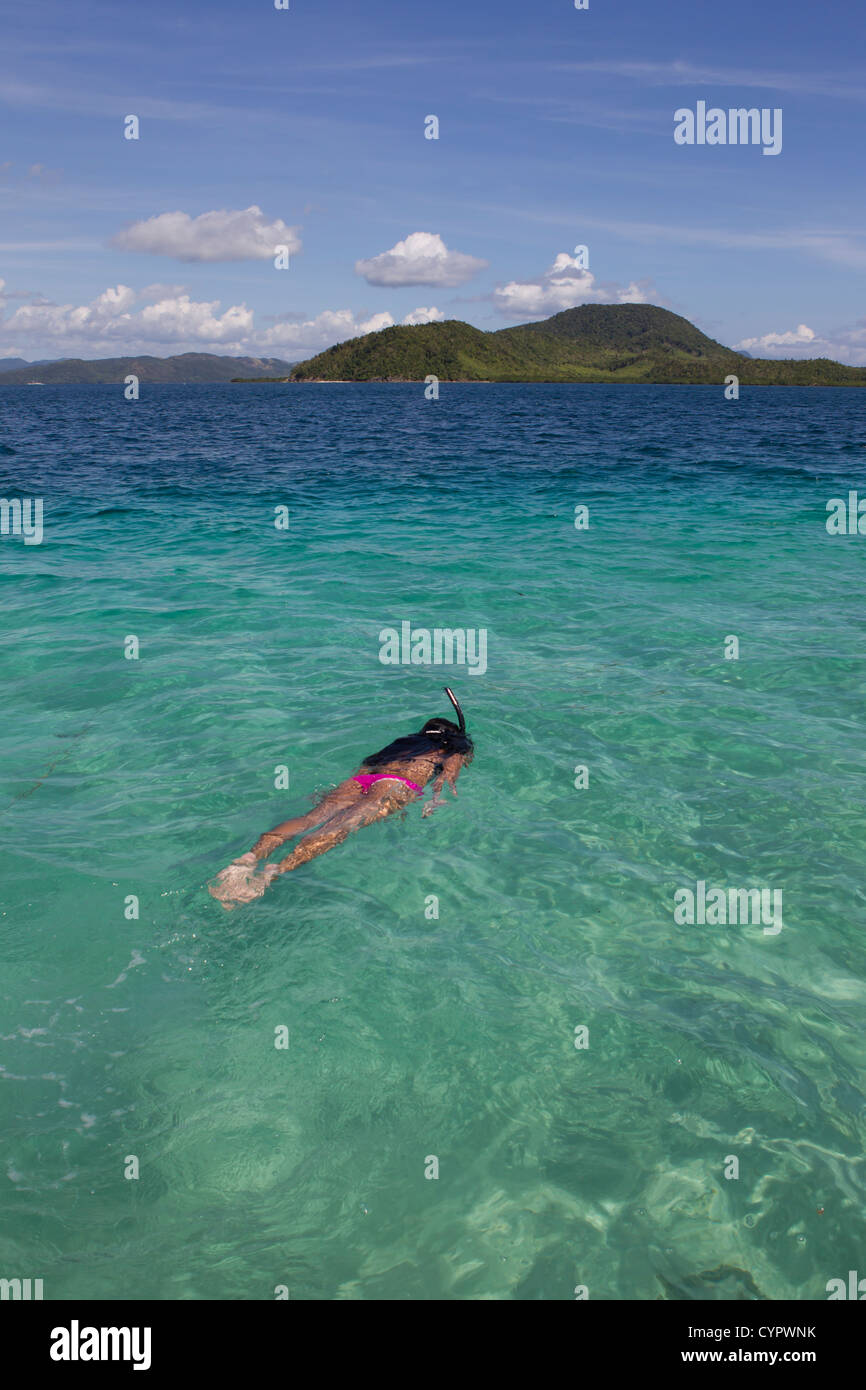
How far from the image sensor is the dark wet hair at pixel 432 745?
9.75 meters

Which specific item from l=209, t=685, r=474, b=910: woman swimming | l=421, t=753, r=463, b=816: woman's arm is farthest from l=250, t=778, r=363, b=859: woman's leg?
l=421, t=753, r=463, b=816: woman's arm

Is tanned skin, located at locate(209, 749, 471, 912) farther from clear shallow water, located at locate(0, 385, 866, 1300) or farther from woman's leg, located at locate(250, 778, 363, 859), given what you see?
clear shallow water, located at locate(0, 385, 866, 1300)

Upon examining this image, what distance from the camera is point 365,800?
8984 millimetres

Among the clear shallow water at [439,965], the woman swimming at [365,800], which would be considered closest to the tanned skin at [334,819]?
the woman swimming at [365,800]

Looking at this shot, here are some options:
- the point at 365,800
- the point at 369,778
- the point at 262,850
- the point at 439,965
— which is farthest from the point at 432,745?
the point at 439,965

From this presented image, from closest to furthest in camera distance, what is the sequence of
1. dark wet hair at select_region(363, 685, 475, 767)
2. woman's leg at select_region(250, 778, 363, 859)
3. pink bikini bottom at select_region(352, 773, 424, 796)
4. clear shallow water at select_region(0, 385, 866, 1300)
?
clear shallow water at select_region(0, 385, 866, 1300), woman's leg at select_region(250, 778, 363, 859), pink bikini bottom at select_region(352, 773, 424, 796), dark wet hair at select_region(363, 685, 475, 767)

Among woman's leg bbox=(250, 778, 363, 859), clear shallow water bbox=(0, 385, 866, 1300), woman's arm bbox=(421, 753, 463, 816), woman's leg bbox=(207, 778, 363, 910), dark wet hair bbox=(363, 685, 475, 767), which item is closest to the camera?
clear shallow water bbox=(0, 385, 866, 1300)

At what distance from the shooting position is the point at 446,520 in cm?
2745

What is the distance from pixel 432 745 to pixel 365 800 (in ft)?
4.68

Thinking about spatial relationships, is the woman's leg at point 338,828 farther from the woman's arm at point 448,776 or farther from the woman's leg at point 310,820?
the woman's arm at point 448,776

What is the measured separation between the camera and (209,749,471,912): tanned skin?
7629 mm
